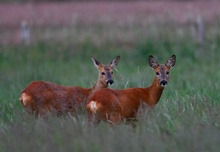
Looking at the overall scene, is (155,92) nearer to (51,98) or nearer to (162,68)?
(162,68)

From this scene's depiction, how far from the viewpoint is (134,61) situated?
73.0 feet

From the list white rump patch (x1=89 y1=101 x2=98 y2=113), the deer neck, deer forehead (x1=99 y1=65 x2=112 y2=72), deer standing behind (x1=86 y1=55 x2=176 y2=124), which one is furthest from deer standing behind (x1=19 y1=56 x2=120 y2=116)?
white rump patch (x1=89 y1=101 x2=98 y2=113)

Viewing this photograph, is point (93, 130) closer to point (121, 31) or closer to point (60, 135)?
point (60, 135)

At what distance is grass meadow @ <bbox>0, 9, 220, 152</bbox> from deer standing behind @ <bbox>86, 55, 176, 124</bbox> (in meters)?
0.22

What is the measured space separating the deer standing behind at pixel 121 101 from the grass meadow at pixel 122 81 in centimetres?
22

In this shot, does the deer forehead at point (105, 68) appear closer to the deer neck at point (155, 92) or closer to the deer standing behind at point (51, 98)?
the deer standing behind at point (51, 98)

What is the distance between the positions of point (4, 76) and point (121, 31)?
24.2 feet

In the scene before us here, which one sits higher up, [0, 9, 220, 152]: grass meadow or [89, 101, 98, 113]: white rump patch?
[89, 101, 98, 113]: white rump patch

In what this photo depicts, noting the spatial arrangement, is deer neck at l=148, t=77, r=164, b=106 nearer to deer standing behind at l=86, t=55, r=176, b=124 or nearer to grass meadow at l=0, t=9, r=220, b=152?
deer standing behind at l=86, t=55, r=176, b=124

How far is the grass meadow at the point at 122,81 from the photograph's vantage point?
823cm

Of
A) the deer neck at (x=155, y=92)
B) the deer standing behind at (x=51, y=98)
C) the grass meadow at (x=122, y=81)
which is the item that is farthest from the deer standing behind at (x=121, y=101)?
the deer standing behind at (x=51, y=98)

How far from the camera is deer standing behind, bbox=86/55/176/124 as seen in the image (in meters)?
9.94

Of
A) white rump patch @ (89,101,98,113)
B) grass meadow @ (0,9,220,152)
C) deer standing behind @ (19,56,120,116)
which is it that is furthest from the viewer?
deer standing behind @ (19,56,120,116)

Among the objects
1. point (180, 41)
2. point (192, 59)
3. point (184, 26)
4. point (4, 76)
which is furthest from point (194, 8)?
point (4, 76)
